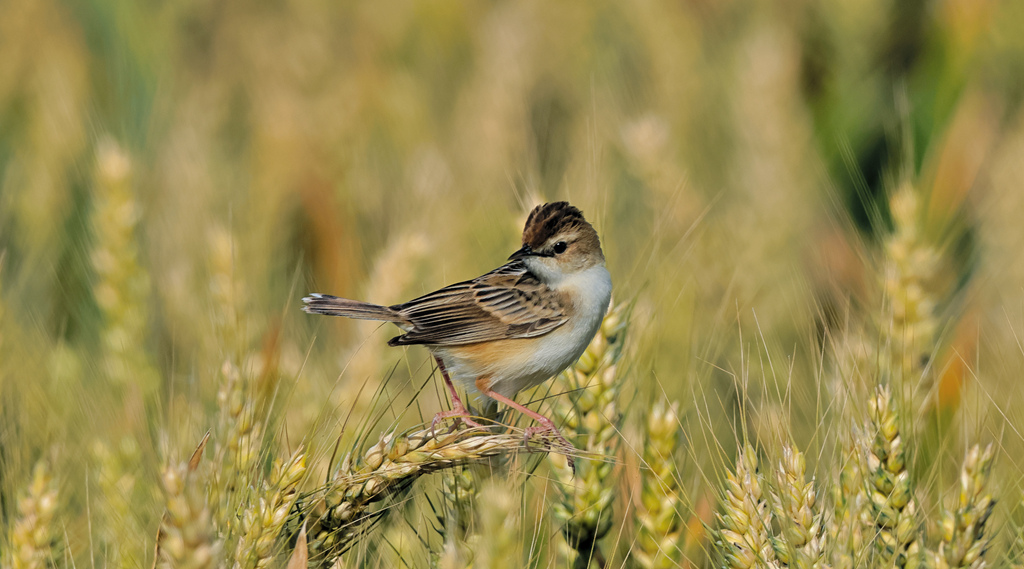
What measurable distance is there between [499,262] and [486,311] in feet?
2.33

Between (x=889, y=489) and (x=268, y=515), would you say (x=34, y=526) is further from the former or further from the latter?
(x=889, y=489)

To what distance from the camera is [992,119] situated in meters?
5.05

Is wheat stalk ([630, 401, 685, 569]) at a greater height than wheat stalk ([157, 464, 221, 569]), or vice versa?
wheat stalk ([157, 464, 221, 569])

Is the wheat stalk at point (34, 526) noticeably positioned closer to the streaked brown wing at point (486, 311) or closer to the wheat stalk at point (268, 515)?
the wheat stalk at point (268, 515)

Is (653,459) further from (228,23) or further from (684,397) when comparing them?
(228,23)

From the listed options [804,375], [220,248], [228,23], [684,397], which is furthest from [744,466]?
[228,23]

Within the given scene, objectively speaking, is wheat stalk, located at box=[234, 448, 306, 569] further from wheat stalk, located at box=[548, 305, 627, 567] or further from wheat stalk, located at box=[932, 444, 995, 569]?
wheat stalk, located at box=[932, 444, 995, 569]

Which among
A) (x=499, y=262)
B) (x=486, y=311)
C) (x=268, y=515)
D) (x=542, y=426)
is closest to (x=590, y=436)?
(x=542, y=426)

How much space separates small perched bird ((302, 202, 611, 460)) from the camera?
2.92 m

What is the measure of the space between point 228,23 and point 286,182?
2.53 meters

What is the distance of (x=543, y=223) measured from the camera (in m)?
2.99

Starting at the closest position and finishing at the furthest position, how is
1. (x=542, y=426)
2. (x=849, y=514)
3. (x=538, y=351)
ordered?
1. (x=849, y=514)
2. (x=542, y=426)
3. (x=538, y=351)

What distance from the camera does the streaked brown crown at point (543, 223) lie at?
118 inches

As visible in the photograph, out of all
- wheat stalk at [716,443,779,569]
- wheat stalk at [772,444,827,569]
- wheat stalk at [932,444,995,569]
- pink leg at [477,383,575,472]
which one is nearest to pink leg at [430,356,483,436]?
pink leg at [477,383,575,472]
